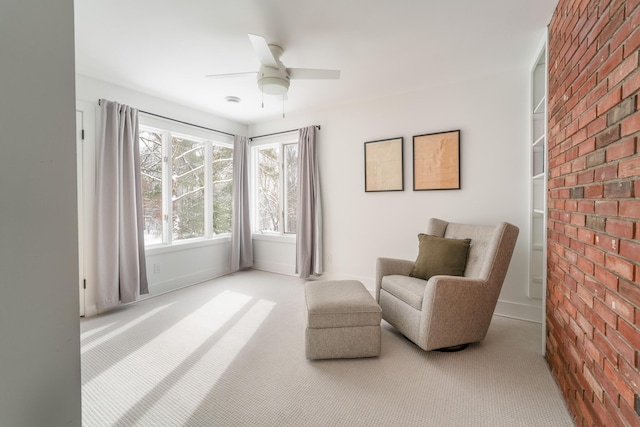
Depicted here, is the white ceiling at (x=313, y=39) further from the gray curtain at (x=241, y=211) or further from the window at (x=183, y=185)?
the gray curtain at (x=241, y=211)

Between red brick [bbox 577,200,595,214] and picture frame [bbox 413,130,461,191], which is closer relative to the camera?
red brick [bbox 577,200,595,214]

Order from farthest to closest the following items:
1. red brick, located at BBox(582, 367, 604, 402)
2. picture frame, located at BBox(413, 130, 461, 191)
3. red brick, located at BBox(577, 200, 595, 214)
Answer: picture frame, located at BBox(413, 130, 461, 191), red brick, located at BBox(577, 200, 595, 214), red brick, located at BBox(582, 367, 604, 402)

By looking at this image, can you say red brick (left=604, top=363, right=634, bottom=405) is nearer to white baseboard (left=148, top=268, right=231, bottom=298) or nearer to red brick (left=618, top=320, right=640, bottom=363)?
red brick (left=618, top=320, right=640, bottom=363)

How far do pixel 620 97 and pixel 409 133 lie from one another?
2.33m

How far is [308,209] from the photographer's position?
4.03 meters

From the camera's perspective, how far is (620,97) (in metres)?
1.11

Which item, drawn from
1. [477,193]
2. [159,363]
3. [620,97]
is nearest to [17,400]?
[159,363]

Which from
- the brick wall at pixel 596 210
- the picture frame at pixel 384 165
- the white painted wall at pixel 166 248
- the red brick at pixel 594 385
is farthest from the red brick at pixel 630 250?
the white painted wall at pixel 166 248

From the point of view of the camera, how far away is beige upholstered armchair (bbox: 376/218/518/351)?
81.5 inches

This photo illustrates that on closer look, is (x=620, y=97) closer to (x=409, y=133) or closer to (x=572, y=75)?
(x=572, y=75)

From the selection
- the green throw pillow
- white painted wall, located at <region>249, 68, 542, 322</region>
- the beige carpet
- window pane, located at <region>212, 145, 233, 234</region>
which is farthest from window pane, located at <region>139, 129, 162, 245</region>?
the green throw pillow

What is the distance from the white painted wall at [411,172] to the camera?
2.82 meters

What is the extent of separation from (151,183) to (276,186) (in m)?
1.80

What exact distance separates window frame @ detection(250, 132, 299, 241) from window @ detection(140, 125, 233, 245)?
0.44 meters
